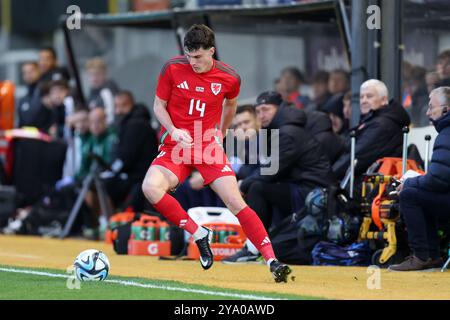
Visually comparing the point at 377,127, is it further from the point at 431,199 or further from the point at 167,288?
the point at 167,288

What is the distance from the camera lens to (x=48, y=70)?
1956 centimetres

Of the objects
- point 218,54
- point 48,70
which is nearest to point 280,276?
point 218,54

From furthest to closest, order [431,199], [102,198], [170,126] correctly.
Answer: [102,198] < [431,199] < [170,126]

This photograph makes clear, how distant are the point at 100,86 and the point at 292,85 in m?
3.77

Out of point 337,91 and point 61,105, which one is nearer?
point 337,91

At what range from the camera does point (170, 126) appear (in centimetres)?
1038

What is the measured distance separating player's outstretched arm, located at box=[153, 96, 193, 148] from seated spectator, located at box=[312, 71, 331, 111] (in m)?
5.16

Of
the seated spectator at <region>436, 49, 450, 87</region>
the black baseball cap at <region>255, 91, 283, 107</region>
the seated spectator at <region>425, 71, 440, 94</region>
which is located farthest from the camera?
the seated spectator at <region>425, 71, 440, 94</region>

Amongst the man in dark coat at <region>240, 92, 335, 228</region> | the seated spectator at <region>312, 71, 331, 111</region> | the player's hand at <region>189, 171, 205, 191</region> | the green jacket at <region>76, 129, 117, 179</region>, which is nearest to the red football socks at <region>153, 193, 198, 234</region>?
the man in dark coat at <region>240, 92, 335, 228</region>

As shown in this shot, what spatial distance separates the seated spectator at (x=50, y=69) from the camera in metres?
19.5

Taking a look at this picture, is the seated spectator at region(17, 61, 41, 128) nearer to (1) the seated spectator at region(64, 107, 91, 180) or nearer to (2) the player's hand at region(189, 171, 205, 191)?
(1) the seated spectator at region(64, 107, 91, 180)

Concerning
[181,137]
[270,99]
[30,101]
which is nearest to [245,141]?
[270,99]

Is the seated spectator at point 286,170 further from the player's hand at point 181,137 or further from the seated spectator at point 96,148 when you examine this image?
the seated spectator at point 96,148

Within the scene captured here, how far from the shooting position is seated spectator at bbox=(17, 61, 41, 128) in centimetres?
1906
